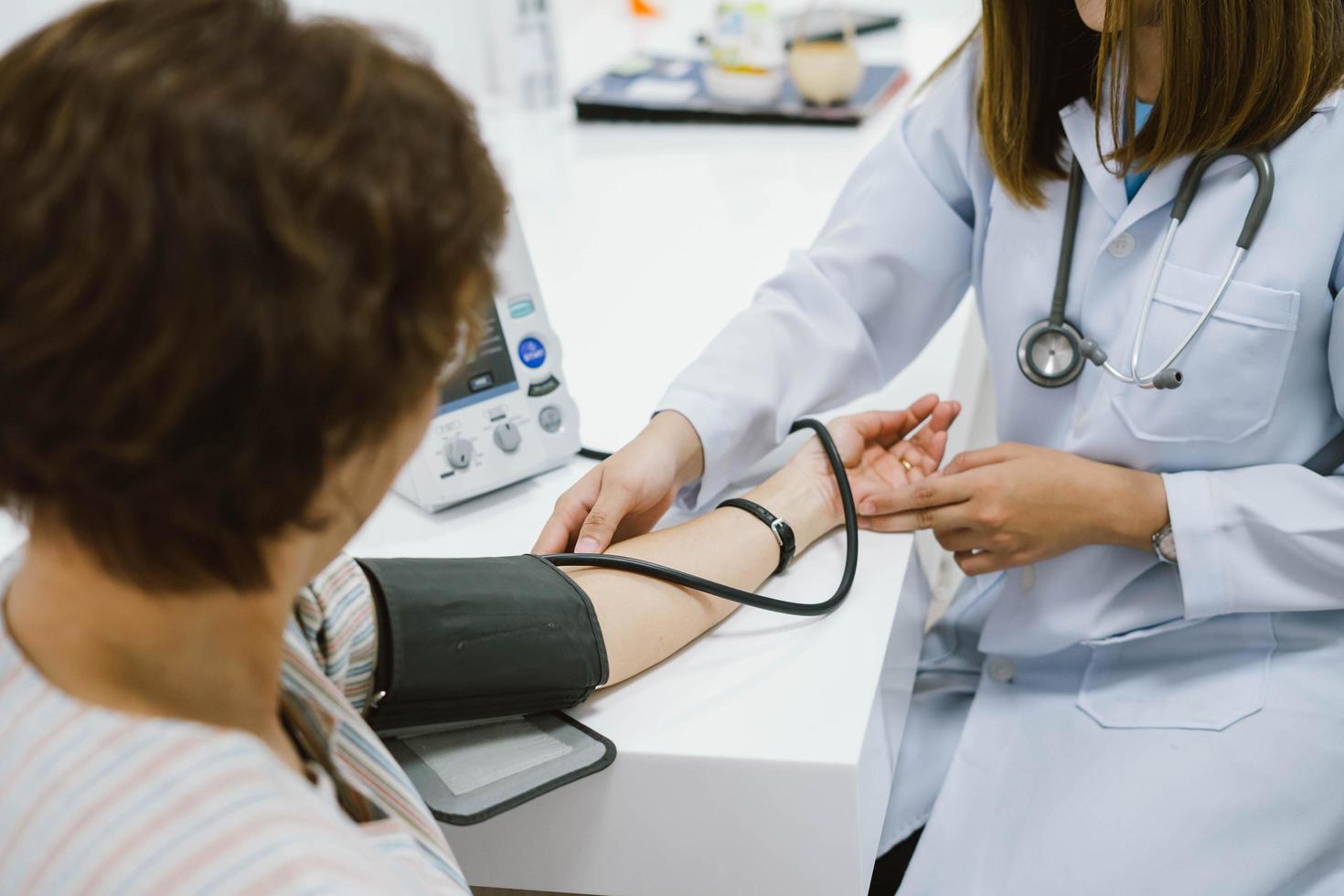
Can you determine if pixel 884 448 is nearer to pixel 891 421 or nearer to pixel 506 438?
pixel 891 421

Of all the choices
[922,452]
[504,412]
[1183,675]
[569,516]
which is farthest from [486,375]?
[1183,675]

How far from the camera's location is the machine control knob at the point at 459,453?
1.04 m

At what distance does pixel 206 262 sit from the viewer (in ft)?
1.46

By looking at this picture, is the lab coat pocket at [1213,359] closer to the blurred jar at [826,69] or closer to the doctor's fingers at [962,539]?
the doctor's fingers at [962,539]

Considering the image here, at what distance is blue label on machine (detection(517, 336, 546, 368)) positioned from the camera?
1083mm

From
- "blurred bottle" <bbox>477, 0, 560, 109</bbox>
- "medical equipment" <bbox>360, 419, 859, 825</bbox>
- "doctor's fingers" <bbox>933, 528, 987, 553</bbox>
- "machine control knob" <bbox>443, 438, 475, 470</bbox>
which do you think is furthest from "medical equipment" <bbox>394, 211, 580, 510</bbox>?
"blurred bottle" <bbox>477, 0, 560, 109</bbox>

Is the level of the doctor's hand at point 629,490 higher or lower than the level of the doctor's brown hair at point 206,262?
lower

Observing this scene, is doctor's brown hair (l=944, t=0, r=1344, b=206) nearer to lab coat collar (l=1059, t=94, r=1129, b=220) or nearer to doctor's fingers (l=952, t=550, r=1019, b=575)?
lab coat collar (l=1059, t=94, r=1129, b=220)

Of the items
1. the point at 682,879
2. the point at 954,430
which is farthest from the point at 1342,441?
the point at 682,879

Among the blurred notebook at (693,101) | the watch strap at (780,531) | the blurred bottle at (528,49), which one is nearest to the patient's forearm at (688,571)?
the watch strap at (780,531)

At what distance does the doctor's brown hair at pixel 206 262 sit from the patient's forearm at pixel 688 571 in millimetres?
374

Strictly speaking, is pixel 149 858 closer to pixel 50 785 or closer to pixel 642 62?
pixel 50 785

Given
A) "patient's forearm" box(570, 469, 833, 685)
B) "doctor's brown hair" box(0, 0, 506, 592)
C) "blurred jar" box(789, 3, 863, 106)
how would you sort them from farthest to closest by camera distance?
"blurred jar" box(789, 3, 863, 106)
"patient's forearm" box(570, 469, 833, 685)
"doctor's brown hair" box(0, 0, 506, 592)

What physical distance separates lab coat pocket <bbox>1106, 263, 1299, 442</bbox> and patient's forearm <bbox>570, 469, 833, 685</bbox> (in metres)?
0.28
